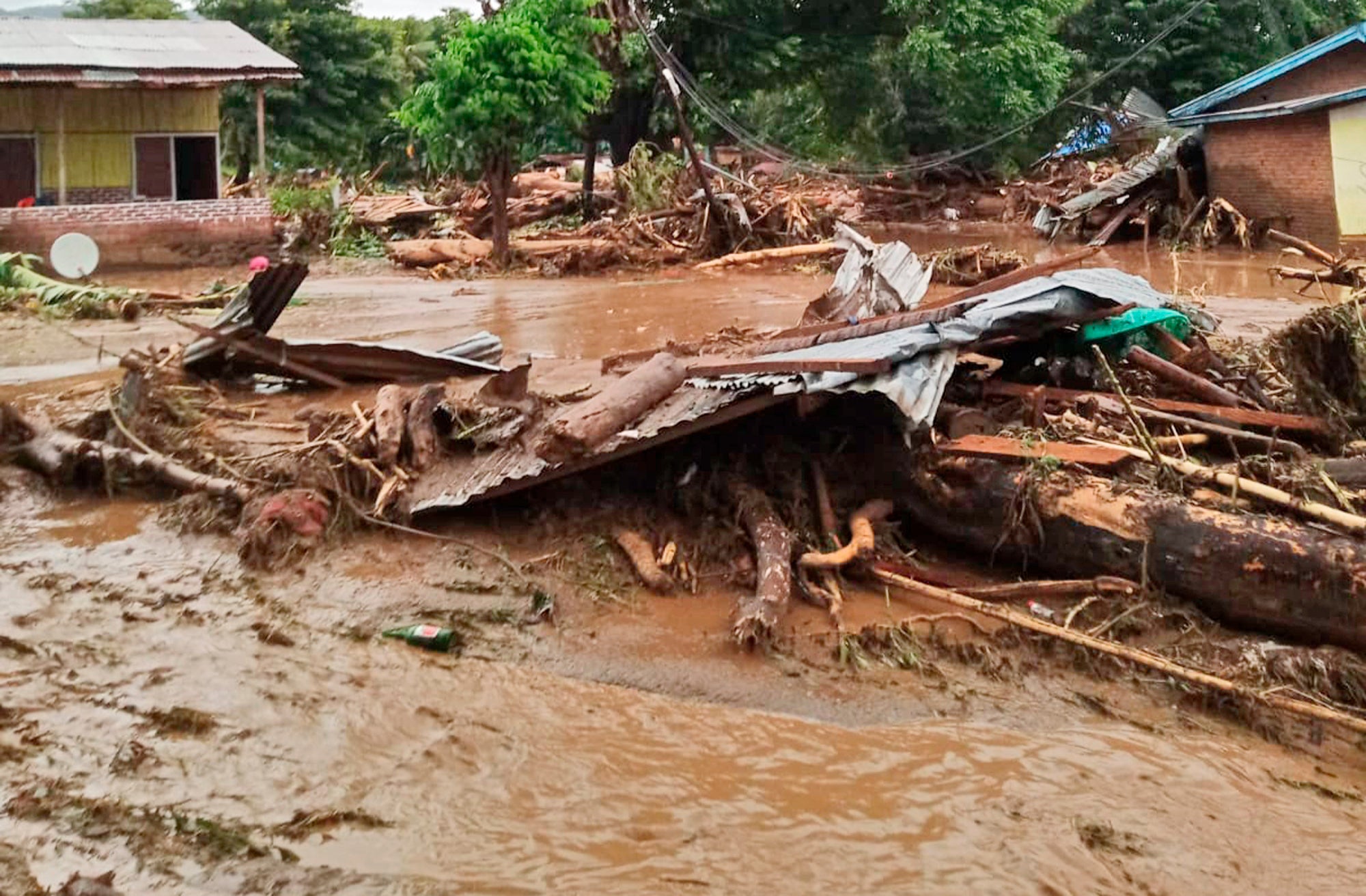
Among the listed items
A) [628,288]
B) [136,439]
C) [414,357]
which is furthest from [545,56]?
[136,439]

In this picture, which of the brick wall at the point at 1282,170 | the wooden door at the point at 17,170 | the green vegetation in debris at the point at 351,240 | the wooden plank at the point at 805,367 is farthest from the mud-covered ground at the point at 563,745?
the brick wall at the point at 1282,170

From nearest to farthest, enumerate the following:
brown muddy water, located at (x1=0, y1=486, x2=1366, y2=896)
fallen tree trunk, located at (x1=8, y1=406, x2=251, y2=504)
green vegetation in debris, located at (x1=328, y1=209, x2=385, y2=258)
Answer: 1. brown muddy water, located at (x1=0, y1=486, x2=1366, y2=896)
2. fallen tree trunk, located at (x1=8, y1=406, x2=251, y2=504)
3. green vegetation in debris, located at (x1=328, y1=209, x2=385, y2=258)

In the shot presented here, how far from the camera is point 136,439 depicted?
7.06 metres

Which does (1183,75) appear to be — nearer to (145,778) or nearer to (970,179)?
(970,179)

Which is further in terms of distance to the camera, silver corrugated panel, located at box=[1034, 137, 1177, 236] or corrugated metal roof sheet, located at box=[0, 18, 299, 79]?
silver corrugated panel, located at box=[1034, 137, 1177, 236]

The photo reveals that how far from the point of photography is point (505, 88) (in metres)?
16.2

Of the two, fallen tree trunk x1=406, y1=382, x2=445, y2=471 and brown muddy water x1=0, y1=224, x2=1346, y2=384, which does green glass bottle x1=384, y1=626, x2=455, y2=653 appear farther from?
brown muddy water x1=0, y1=224, x2=1346, y2=384

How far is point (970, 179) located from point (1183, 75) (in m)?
6.80

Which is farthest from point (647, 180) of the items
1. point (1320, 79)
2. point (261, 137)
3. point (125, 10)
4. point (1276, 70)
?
point (125, 10)

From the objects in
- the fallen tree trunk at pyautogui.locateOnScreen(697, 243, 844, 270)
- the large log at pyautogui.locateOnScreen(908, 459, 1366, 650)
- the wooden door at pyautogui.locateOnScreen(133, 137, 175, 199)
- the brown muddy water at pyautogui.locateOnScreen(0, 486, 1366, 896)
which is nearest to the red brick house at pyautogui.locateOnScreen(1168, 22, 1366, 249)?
the fallen tree trunk at pyautogui.locateOnScreen(697, 243, 844, 270)

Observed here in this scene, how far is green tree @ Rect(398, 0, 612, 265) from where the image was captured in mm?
16203

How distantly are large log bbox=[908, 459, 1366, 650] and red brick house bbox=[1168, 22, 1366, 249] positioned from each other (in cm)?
1577

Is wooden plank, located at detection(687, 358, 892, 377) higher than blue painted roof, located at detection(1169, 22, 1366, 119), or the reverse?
blue painted roof, located at detection(1169, 22, 1366, 119)

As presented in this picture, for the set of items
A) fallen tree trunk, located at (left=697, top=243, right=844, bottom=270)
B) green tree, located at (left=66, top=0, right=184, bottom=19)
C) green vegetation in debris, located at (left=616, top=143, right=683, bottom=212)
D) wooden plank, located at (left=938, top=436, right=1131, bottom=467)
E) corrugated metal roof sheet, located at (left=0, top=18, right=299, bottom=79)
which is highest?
green tree, located at (left=66, top=0, right=184, bottom=19)
